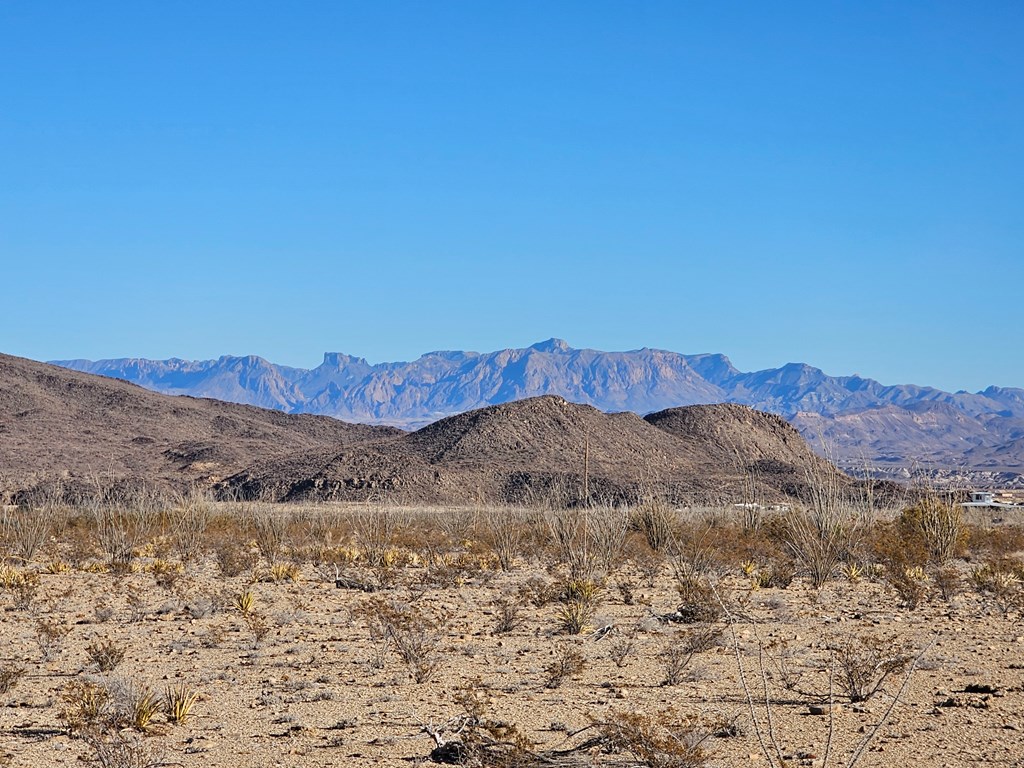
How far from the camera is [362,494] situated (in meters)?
57.6

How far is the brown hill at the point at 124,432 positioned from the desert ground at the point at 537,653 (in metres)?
46.1

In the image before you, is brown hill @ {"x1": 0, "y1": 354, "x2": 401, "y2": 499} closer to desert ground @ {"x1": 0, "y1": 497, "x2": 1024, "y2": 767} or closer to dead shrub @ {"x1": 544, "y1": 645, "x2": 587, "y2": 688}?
desert ground @ {"x1": 0, "y1": 497, "x2": 1024, "y2": 767}

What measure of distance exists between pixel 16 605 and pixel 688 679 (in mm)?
10638

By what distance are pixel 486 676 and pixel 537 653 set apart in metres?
1.59

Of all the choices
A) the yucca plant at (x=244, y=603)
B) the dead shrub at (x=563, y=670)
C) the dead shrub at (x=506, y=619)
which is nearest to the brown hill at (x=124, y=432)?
the yucca plant at (x=244, y=603)

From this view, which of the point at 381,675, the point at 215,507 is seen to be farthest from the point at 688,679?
the point at 215,507

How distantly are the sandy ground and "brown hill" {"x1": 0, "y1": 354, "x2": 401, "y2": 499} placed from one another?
5069 cm

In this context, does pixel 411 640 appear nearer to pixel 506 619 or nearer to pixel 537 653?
pixel 537 653

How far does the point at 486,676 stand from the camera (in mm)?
12133

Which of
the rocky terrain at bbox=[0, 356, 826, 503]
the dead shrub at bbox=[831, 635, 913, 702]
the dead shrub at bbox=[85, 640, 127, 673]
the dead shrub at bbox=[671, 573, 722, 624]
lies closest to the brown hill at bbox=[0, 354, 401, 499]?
the rocky terrain at bbox=[0, 356, 826, 503]

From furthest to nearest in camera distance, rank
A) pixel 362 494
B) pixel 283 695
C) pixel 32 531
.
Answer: pixel 362 494, pixel 32 531, pixel 283 695

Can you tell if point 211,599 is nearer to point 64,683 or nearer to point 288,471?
point 64,683

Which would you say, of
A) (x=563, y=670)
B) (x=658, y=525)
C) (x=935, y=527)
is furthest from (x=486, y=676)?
(x=935, y=527)

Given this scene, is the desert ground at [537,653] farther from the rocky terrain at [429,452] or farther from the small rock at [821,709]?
the rocky terrain at [429,452]
